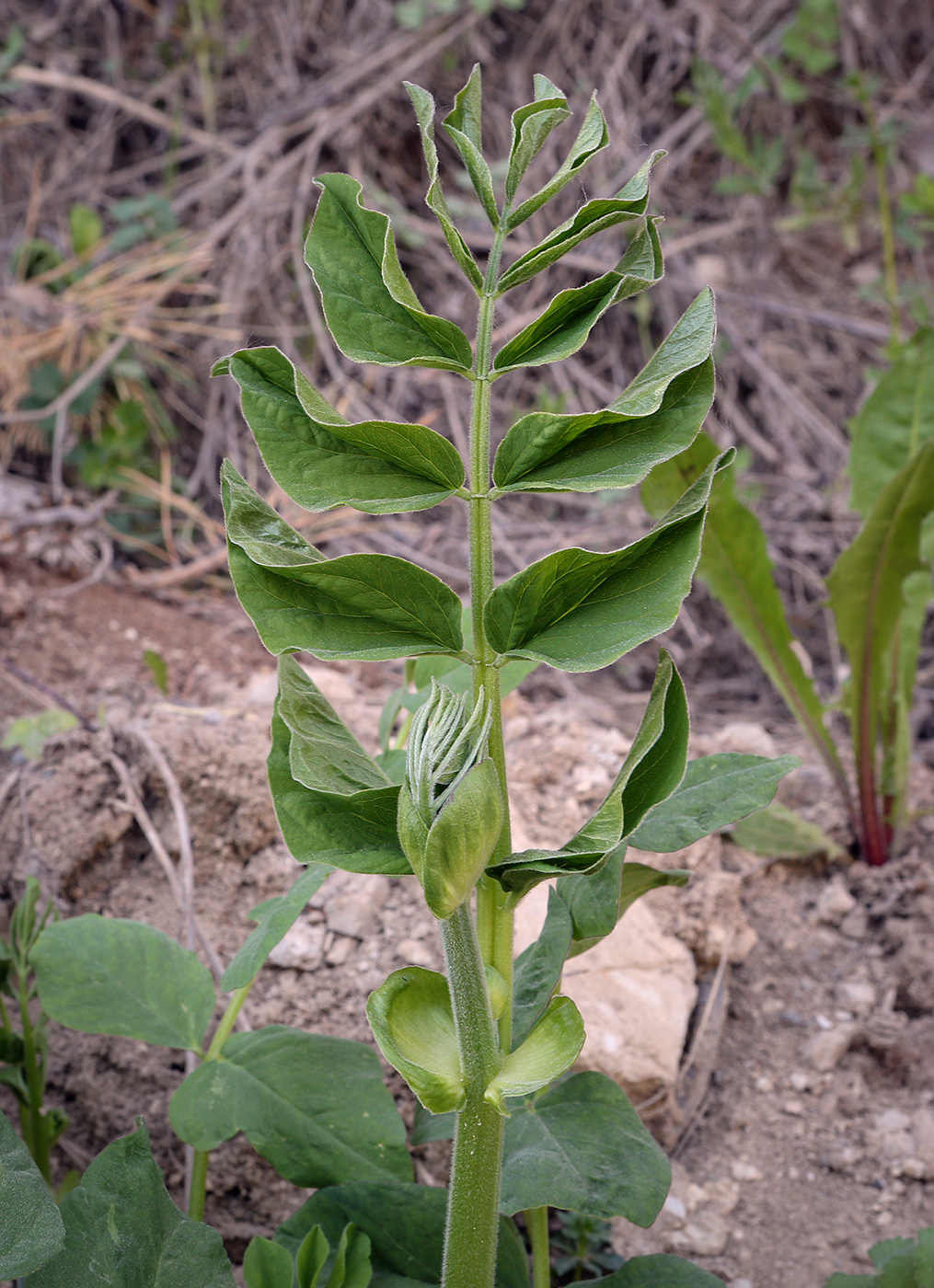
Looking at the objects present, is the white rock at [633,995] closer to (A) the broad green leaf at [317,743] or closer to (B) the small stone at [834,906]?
(B) the small stone at [834,906]

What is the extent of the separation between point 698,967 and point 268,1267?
90cm

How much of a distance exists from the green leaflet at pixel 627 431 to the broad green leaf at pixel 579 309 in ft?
0.15

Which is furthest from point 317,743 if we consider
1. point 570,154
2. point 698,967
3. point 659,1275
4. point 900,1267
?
point 698,967

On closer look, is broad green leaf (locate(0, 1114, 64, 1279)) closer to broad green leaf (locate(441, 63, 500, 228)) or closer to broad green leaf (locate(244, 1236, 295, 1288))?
broad green leaf (locate(244, 1236, 295, 1288))

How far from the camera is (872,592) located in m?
1.71

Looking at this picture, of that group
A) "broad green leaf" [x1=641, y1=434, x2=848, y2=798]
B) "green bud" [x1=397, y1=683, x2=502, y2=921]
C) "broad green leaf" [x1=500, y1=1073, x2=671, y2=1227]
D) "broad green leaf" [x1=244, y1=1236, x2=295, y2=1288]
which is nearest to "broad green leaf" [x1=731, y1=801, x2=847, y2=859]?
"broad green leaf" [x1=641, y1=434, x2=848, y2=798]

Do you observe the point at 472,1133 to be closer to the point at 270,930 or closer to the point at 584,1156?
the point at 584,1156

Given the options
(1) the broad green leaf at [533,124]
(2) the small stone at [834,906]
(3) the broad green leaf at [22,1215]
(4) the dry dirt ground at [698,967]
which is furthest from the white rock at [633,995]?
(1) the broad green leaf at [533,124]

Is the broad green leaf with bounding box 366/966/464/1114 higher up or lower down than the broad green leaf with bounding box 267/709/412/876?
lower down

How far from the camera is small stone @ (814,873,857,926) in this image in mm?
1687

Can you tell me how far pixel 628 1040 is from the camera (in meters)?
1.35

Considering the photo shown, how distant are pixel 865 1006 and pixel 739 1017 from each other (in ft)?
0.61

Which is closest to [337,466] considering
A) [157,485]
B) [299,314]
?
[157,485]

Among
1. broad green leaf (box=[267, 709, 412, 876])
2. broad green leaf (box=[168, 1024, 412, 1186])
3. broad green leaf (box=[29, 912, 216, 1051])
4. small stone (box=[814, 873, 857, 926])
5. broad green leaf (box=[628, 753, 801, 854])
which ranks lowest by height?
broad green leaf (box=[168, 1024, 412, 1186])
